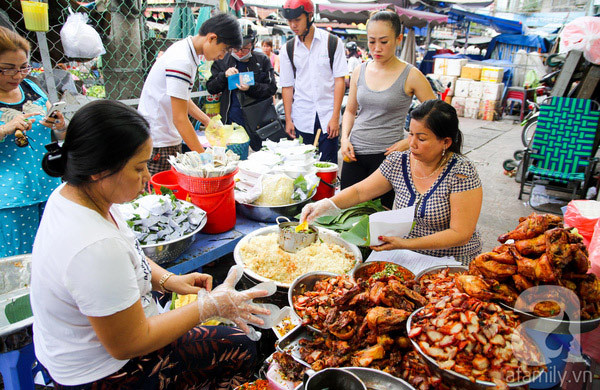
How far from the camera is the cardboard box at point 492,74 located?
11.7 metres

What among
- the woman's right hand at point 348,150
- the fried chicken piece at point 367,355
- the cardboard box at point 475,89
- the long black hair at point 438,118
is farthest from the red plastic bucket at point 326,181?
the cardboard box at point 475,89

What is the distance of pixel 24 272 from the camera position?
75.3 inches

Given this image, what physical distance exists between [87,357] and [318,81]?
353 cm

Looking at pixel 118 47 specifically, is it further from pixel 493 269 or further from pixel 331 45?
pixel 493 269

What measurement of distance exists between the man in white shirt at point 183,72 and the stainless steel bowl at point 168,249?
0.93m

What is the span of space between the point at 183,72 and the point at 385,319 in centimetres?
233

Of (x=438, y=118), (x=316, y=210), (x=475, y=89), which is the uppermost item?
(x=438, y=118)

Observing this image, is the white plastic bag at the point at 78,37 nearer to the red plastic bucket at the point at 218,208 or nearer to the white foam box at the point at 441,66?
the red plastic bucket at the point at 218,208

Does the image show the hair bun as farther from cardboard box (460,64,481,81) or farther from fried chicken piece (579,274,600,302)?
cardboard box (460,64,481,81)

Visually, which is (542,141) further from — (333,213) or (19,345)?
(19,345)

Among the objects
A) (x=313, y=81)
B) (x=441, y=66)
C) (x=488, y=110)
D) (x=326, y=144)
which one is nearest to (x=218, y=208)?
(x=326, y=144)

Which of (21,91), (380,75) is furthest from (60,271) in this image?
(380,75)

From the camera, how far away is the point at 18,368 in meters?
1.63

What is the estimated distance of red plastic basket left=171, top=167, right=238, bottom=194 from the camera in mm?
2291
